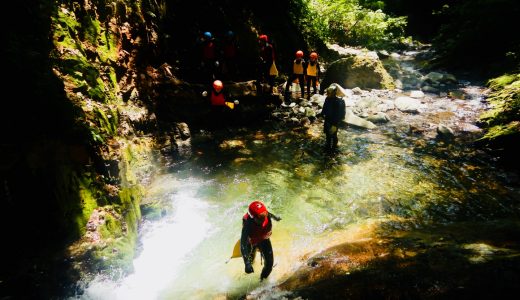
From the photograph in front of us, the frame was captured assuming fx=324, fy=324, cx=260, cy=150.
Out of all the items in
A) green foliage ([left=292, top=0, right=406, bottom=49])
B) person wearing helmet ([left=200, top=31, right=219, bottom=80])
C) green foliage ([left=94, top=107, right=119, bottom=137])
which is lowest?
green foliage ([left=94, top=107, right=119, bottom=137])

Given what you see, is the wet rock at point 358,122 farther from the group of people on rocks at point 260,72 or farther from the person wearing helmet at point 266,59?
the person wearing helmet at point 266,59

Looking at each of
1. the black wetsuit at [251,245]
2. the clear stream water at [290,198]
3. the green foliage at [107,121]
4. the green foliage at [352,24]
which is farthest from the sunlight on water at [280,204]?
the green foliage at [352,24]

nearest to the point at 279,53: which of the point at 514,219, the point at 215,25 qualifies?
Result: the point at 215,25

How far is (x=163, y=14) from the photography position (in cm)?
1212

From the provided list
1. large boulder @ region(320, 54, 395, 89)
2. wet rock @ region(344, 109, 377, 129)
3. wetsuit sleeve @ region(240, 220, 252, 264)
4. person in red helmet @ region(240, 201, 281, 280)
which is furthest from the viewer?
large boulder @ region(320, 54, 395, 89)

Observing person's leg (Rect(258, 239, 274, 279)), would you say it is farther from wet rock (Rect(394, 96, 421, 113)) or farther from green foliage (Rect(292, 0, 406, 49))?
green foliage (Rect(292, 0, 406, 49))

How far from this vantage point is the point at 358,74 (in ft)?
50.0

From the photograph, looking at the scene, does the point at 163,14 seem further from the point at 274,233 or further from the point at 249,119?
the point at 274,233

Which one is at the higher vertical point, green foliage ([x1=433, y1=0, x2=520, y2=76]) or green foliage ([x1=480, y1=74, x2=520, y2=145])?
green foliage ([x1=433, y1=0, x2=520, y2=76])

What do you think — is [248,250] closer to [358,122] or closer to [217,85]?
[217,85]

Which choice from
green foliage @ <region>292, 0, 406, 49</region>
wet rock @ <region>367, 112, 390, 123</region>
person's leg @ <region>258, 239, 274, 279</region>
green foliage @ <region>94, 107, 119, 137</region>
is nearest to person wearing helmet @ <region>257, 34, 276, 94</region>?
wet rock @ <region>367, 112, 390, 123</region>

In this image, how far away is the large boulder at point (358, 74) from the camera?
1517 centimetres

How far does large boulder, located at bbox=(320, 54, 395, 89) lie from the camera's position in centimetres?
1517

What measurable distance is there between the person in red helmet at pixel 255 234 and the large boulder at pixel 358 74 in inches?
453
